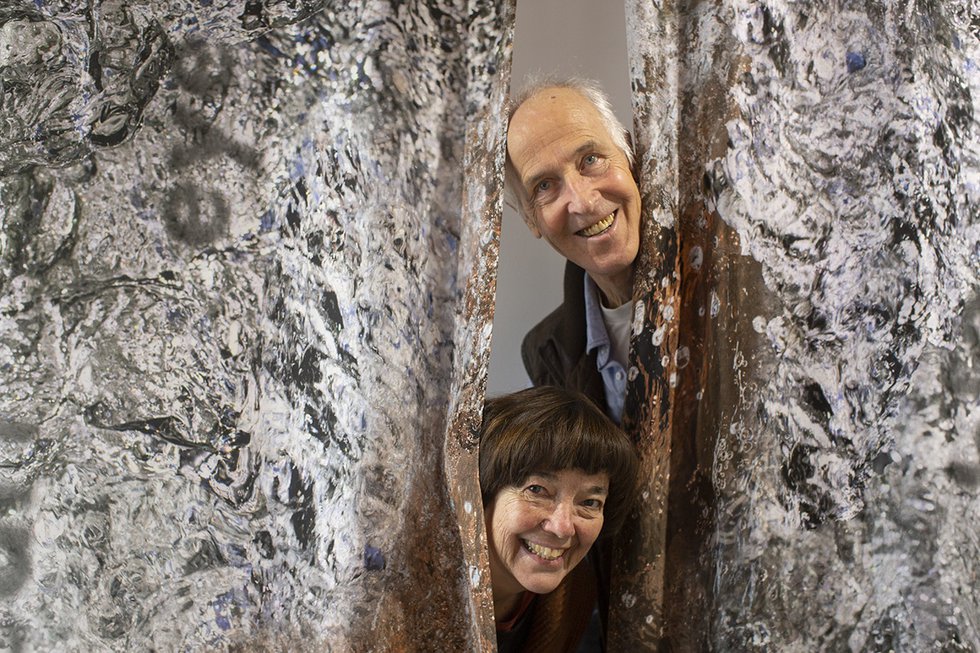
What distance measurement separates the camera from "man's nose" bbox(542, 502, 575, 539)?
1.18 meters

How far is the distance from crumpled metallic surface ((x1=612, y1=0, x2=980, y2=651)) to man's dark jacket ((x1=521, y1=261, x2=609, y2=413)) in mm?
449

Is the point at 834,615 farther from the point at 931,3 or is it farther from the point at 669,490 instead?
the point at 931,3

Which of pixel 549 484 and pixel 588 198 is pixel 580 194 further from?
pixel 549 484

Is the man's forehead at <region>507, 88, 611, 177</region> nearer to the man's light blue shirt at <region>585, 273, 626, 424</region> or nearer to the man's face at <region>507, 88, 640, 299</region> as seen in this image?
the man's face at <region>507, 88, 640, 299</region>

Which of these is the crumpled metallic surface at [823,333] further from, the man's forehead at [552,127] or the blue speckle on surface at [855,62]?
the man's forehead at [552,127]

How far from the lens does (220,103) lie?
2.94 feet

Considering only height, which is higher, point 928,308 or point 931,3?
point 931,3

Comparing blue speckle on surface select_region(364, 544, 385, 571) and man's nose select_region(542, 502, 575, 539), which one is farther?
man's nose select_region(542, 502, 575, 539)

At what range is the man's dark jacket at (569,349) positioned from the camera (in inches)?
60.7

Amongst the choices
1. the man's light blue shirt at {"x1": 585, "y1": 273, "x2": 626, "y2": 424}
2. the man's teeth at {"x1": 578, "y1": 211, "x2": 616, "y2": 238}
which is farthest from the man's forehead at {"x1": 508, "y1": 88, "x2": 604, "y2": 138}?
the man's light blue shirt at {"x1": 585, "y1": 273, "x2": 626, "y2": 424}

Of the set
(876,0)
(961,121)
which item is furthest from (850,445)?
(876,0)

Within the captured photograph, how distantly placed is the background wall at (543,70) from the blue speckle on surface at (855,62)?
921 millimetres

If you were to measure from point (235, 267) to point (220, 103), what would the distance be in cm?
15

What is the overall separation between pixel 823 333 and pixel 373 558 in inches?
20.2
